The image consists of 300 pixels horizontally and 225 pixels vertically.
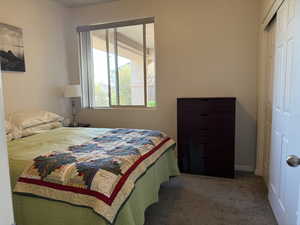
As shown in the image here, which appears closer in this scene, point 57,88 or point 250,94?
point 250,94

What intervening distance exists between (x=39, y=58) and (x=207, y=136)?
2.91 m


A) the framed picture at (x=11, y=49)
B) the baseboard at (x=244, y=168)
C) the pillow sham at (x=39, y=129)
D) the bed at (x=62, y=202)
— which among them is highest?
the framed picture at (x=11, y=49)

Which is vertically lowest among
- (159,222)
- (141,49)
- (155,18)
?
(159,222)

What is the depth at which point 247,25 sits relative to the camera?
3.08m

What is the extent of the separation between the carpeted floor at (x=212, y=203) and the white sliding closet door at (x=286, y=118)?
0.25 m

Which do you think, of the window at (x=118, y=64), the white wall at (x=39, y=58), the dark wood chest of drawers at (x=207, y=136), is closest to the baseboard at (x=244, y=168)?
the dark wood chest of drawers at (x=207, y=136)

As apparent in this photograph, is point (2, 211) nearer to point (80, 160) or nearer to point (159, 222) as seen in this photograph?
point (80, 160)

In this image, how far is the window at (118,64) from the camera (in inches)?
147

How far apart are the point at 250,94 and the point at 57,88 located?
10.6ft

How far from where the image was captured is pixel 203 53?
131 inches

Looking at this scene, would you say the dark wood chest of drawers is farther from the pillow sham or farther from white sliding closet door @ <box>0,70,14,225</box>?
white sliding closet door @ <box>0,70,14,225</box>

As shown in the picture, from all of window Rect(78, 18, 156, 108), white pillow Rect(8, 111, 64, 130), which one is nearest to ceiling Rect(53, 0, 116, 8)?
window Rect(78, 18, 156, 108)

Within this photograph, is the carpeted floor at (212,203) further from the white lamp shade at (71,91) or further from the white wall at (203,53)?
the white lamp shade at (71,91)

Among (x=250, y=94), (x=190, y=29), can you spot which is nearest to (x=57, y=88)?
(x=190, y=29)
